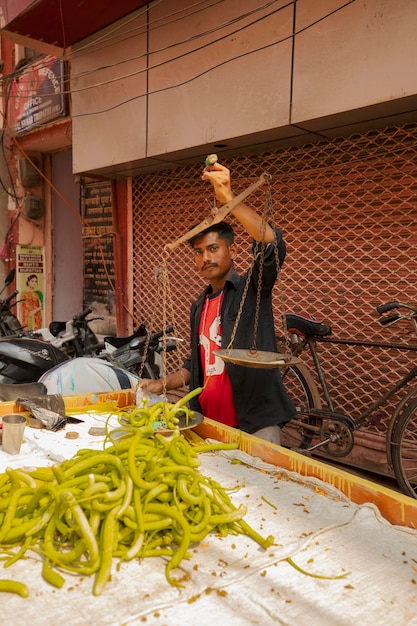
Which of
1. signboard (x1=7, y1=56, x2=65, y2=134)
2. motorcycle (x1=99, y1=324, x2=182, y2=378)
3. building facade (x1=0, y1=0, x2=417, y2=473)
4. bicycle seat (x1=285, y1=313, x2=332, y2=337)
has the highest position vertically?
signboard (x1=7, y1=56, x2=65, y2=134)

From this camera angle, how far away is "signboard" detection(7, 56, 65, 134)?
24.4ft

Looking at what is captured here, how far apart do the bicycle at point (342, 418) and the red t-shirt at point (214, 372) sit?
96 centimetres

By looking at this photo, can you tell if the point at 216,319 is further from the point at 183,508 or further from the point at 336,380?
the point at 336,380

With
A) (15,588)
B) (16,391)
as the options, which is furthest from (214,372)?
(15,588)

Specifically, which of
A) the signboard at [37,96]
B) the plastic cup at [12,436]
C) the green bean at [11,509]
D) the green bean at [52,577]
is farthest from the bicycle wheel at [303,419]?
the signboard at [37,96]

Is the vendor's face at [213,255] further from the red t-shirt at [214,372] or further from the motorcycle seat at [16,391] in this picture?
the motorcycle seat at [16,391]

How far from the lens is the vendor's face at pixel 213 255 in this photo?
275cm

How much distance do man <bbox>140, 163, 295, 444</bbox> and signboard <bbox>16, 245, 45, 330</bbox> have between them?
21.5 ft

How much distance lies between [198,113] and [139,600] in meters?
4.69

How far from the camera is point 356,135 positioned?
4.42m

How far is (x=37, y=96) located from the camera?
7.11 meters

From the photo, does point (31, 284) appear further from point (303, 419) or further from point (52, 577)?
point (52, 577)

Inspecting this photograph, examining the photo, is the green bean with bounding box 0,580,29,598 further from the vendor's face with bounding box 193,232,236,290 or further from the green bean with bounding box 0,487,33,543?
the vendor's face with bounding box 193,232,236,290

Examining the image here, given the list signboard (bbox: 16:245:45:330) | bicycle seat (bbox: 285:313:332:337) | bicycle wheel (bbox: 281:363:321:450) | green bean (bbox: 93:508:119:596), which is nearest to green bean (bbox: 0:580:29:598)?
A: green bean (bbox: 93:508:119:596)
